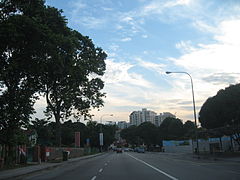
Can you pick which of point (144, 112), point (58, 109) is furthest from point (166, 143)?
point (144, 112)

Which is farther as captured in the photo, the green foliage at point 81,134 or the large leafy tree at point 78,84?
the green foliage at point 81,134

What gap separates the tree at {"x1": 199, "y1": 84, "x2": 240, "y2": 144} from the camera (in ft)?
140

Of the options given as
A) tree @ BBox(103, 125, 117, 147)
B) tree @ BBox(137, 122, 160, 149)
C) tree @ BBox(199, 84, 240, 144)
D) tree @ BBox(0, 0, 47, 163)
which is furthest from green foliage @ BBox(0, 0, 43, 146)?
tree @ BBox(137, 122, 160, 149)

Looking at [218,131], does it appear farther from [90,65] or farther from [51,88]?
[51,88]

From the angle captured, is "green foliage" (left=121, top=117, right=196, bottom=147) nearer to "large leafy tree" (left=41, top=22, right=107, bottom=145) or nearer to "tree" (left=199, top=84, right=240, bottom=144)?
"tree" (left=199, top=84, right=240, bottom=144)

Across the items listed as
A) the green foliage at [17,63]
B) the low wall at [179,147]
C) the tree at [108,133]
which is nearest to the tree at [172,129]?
the low wall at [179,147]

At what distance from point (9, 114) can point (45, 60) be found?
679 centimetres

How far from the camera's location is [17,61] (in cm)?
2134

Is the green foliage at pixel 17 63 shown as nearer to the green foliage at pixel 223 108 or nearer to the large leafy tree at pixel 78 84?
the large leafy tree at pixel 78 84

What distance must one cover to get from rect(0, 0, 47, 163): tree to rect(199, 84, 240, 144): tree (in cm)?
2692

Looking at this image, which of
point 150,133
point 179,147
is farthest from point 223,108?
point 150,133

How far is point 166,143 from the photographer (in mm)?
90938

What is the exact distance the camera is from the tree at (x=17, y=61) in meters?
18.8

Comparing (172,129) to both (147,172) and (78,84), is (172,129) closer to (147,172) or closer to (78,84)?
(78,84)
